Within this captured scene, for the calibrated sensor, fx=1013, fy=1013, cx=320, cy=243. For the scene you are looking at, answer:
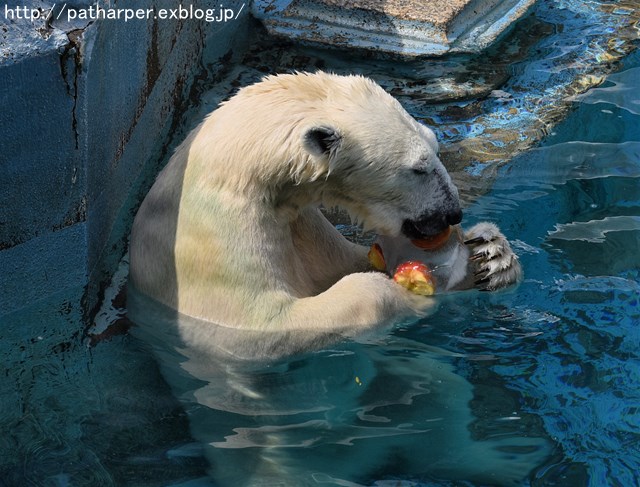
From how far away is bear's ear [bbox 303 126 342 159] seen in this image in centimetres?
329

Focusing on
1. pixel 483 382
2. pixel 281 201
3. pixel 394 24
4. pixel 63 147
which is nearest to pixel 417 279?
pixel 483 382

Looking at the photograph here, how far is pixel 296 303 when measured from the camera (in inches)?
140

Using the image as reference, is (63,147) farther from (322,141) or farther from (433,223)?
(433,223)

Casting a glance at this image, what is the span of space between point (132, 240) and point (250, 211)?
0.55 meters

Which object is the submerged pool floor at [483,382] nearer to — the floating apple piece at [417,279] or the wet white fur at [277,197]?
the floating apple piece at [417,279]

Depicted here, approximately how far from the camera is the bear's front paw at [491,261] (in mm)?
3875

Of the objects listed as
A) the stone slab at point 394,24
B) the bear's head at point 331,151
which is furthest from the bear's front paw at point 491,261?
the stone slab at point 394,24

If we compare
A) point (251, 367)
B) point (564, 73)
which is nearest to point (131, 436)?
point (251, 367)

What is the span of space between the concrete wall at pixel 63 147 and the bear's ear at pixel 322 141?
2.60ft

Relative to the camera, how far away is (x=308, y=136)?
329 cm

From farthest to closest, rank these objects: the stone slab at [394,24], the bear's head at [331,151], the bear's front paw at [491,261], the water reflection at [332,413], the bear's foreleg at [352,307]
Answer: the stone slab at [394,24] → the bear's front paw at [491,261] → the bear's foreleg at [352,307] → the bear's head at [331,151] → the water reflection at [332,413]

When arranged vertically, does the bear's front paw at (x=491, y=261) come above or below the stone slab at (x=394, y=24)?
below

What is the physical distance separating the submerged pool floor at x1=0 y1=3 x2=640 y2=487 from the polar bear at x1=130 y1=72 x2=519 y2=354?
29 centimetres

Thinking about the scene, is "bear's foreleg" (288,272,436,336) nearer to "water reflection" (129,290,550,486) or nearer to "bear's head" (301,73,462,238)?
"water reflection" (129,290,550,486)
